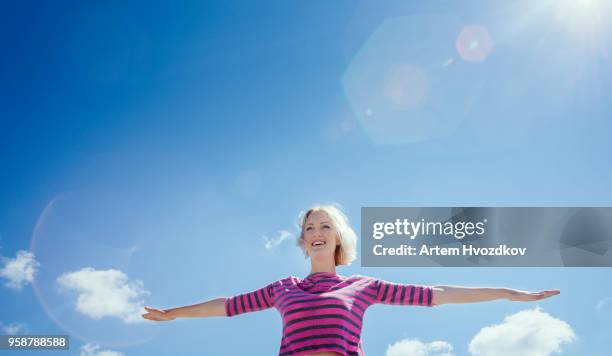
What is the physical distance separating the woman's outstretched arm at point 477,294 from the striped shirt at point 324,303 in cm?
11

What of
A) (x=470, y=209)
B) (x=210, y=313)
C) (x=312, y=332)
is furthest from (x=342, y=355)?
(x=470, y=209)

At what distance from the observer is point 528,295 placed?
5.75 metres

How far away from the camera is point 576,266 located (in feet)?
40.1

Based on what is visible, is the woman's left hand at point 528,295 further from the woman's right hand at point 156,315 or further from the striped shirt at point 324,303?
the woman's right hand at point 156,315

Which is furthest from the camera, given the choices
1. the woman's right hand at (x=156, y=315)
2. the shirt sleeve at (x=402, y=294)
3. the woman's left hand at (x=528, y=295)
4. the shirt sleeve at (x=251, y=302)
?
the woman's right hand at (x=156, y=315)

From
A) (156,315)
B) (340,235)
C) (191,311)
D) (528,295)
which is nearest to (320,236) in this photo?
(340,235)

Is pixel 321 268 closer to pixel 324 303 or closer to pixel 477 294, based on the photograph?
pixel 324 303

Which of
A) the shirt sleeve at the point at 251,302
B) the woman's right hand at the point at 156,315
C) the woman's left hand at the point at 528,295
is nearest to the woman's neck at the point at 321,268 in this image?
the shirt sleeve at the point at 251,302

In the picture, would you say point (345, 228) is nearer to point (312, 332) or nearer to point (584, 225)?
point (312, 332)

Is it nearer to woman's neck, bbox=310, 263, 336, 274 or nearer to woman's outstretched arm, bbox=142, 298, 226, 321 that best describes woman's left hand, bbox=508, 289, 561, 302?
woman's neck, bbox=310, 263, 336, 274

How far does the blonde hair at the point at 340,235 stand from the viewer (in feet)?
20.8

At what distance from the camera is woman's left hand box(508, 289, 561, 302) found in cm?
572

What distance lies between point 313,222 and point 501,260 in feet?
23.0

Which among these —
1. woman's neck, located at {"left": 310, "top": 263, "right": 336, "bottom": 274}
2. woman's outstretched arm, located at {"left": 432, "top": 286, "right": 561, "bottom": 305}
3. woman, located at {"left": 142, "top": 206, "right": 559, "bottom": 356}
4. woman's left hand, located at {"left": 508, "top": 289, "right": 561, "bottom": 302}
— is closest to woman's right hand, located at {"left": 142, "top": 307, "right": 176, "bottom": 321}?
woman, located at {"left": 142, "top": 206, "right": 559, "bottom": 356}
